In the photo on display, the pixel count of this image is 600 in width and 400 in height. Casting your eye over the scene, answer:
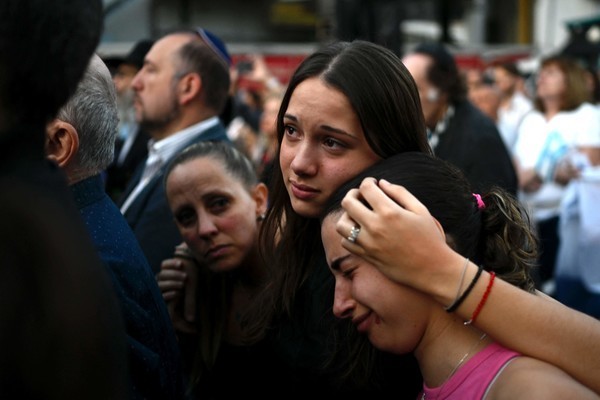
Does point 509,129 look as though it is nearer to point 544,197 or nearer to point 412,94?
point 544,197

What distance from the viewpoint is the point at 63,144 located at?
2.15 m

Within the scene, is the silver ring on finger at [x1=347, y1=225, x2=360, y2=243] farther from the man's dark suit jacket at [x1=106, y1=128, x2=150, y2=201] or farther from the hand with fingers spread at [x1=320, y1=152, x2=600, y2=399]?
the man's dark suit jacket at [x1=106, y1=128, x2=150, y2=201]

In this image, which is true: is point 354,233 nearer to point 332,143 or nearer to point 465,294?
point 465,294

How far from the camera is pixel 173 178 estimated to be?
3.18 metres

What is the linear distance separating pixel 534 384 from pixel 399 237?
0.35m

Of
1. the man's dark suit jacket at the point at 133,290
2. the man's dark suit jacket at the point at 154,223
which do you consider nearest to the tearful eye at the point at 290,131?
the man's dark suit jacket at the point at 133,290

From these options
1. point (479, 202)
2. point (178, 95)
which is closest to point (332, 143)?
point (479, 202)

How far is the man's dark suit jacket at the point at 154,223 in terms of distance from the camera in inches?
144

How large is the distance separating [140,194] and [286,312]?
67.4 inches

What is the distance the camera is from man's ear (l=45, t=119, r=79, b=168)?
7.00 feet

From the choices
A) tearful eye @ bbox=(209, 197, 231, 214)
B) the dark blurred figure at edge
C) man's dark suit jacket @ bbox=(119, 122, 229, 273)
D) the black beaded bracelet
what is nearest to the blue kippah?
man's dark suit jacket @ bbox=(119, 122, 229, 273)

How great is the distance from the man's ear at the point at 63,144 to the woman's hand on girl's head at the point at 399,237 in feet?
2.31

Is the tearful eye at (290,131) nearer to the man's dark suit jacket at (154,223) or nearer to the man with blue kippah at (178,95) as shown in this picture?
the man's dark suit jacket at (154,223)

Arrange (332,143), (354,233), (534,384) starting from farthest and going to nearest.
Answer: (332,143) → (354,233) → (534,384)
